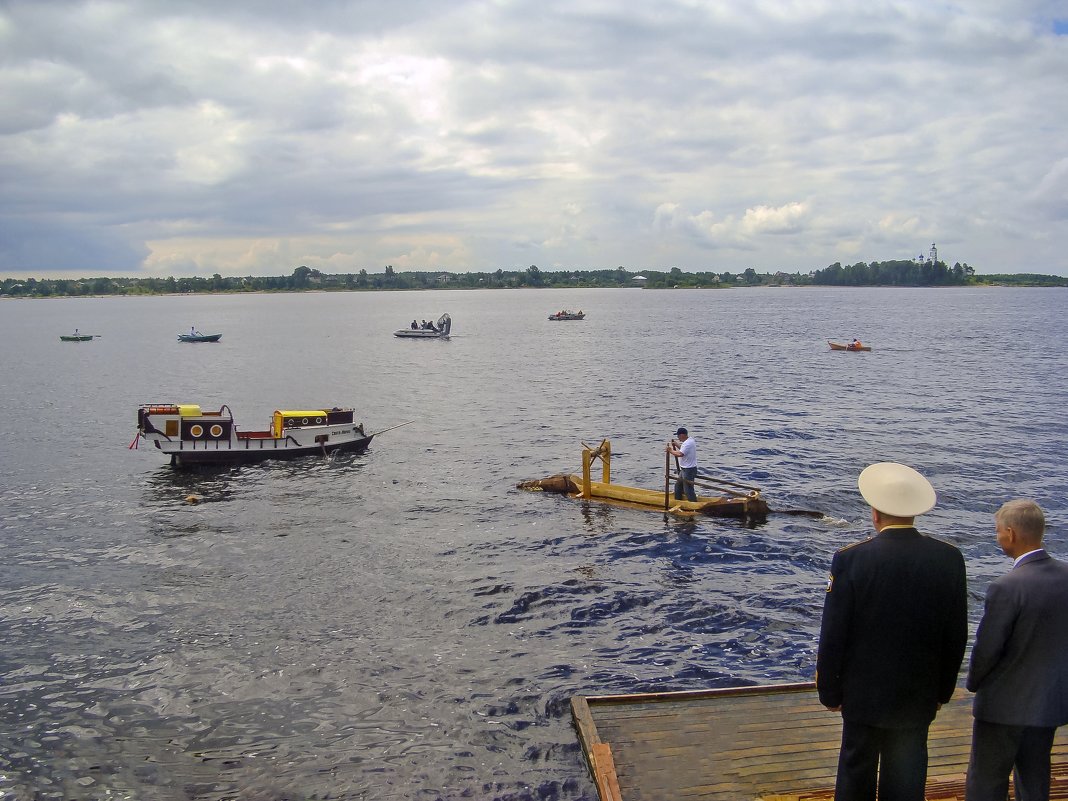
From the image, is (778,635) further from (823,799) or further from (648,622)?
(823,799)

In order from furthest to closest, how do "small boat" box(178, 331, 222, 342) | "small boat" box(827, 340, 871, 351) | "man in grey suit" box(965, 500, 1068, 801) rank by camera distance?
"small boat" box(178, 331, 222, 342) → "small boat" box(827, 340, 871, 351) → "man in grey suit" box(965, 500, 1068, 801)

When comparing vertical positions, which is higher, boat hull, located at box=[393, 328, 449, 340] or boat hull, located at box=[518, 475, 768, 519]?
boat hull, located at box=[393, 328, 449, 340]

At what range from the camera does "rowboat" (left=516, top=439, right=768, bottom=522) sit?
2481 centimetres

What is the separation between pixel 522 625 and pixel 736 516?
10097 mm

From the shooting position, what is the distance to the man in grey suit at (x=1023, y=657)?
586 centimetres

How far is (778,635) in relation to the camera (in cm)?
1652

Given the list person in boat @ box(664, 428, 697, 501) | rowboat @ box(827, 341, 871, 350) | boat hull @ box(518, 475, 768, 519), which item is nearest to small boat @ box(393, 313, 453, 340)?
rowboat @ box(827, 341, 871, 350)

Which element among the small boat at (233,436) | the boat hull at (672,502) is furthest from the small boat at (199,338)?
the boat hull at (672,502)

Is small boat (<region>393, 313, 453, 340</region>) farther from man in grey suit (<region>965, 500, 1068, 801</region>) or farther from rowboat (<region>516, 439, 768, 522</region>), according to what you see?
man in grey suit (<region>965, 500, 1068, 801</region>)

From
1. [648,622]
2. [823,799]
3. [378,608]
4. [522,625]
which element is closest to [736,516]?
[648,622]

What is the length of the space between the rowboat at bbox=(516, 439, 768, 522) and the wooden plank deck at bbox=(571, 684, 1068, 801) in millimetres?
13856

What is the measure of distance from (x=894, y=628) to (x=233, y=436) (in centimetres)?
3374

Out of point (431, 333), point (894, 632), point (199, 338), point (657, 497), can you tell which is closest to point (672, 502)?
point (657, 497)

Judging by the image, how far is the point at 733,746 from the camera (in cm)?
957
